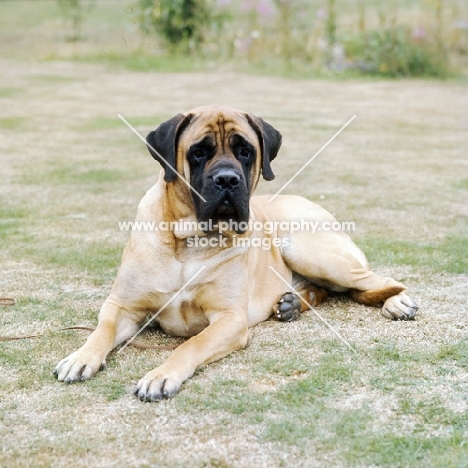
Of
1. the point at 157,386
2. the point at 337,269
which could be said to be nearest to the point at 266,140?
the point at 337,269

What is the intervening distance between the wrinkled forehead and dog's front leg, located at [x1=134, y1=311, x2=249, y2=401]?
2.90 ft

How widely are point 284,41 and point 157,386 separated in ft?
49.0

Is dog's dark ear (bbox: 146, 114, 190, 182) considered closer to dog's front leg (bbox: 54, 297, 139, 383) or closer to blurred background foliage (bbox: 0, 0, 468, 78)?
dog's front leg (bbox: 54, 297, 139, 383)

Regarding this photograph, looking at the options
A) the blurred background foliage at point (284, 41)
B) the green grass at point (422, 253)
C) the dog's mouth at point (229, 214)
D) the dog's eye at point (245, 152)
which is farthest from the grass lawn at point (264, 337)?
the blurred background foliage at point (284, 41)

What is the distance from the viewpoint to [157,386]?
334cm

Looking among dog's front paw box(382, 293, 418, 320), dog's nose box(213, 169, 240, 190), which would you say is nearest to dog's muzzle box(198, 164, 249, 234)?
dog's nose box(213, 169, 240, 190)

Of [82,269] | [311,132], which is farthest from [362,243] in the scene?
[311,132]

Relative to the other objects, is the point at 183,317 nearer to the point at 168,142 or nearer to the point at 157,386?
the point at 157,386

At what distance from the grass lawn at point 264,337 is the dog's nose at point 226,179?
2.76 ft

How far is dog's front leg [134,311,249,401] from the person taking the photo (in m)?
3.34

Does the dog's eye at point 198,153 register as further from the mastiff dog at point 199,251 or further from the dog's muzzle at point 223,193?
the dog's muzzle at point 223,193

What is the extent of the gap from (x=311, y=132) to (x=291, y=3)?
25.1 feet

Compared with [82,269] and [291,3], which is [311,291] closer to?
[82,269]

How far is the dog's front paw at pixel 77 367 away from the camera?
3.51 metres
